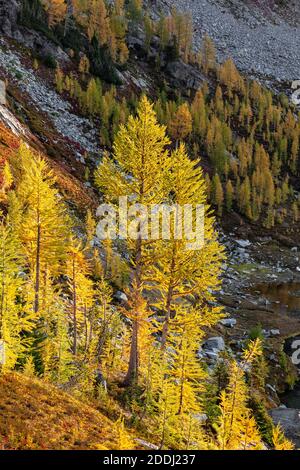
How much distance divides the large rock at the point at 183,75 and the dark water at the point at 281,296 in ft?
251

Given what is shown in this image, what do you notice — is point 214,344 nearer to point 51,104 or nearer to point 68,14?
point 51,104

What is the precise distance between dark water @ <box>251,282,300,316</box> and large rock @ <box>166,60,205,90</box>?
76.5 m

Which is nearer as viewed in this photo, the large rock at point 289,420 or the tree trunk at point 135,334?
the tree trunk at point 135,334

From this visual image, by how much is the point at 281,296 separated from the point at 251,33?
12411 cm

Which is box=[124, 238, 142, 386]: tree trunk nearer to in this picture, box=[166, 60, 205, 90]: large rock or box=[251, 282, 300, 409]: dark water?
box=[251, 282, 300, 409]: dark water

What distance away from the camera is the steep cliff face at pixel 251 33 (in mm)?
138125

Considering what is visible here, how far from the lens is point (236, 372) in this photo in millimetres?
14422

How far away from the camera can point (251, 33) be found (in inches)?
5773

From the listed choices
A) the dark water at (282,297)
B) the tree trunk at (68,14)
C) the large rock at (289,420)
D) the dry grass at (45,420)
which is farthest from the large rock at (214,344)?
the tree trunk at (68,14)

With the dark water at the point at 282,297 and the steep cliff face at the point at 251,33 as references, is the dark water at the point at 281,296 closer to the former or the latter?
the dark water at the point at 282,297

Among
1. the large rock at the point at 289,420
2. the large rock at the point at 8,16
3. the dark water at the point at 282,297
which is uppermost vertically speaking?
the large rock at the point at 8,16

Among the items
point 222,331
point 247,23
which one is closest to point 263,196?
point 222,331
